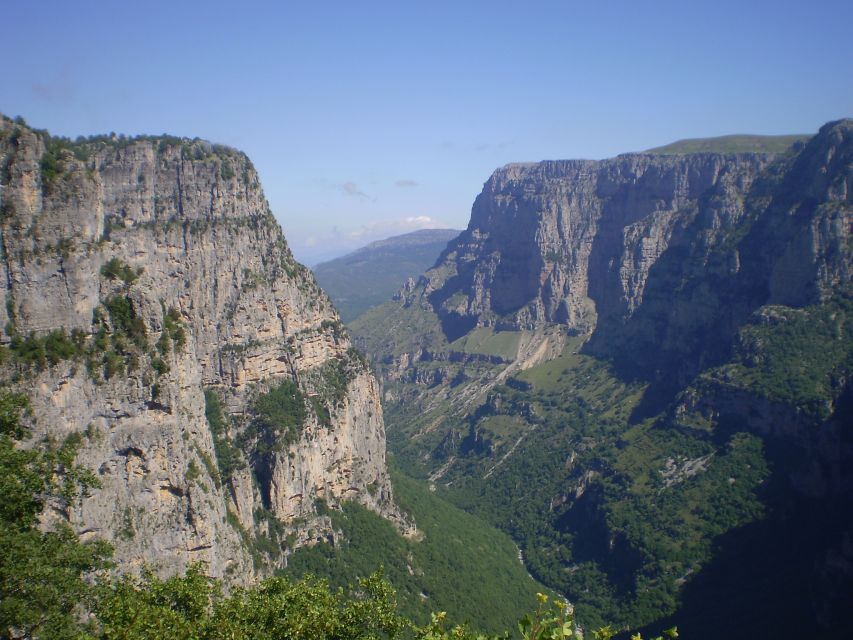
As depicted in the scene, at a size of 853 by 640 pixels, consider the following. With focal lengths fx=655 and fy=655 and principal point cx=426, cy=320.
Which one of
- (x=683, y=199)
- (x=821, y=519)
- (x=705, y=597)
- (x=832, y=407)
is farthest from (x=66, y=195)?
(x=683, y=199)

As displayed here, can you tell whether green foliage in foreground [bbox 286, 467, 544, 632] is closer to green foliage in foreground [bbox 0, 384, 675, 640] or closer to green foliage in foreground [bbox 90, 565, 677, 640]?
green foliage in foreground [bbox 0, 384, 675, 640]

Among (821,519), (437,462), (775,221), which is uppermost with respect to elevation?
(775,221)

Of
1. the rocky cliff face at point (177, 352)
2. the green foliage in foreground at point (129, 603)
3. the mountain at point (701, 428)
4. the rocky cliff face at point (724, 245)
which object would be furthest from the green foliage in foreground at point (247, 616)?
the rocky cliff face at point (724, 245)

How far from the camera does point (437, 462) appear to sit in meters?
178

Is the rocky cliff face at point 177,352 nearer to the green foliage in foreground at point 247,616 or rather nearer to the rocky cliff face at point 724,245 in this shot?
the green foliage in foreground at point 247,616

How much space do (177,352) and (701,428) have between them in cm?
9844

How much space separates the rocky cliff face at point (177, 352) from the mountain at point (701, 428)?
141 feet

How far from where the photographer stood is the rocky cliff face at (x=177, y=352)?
4600 centimetres

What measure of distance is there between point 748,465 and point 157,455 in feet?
304

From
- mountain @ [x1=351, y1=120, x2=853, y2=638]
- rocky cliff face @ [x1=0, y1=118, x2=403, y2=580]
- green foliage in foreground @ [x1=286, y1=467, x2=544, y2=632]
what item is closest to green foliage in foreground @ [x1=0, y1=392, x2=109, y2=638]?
rocky cliff face @ [x1=0, y1=118, x2=403, y2=580]

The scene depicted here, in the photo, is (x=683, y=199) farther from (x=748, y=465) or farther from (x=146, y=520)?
(x=146, y=520)

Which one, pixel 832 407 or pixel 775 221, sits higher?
pixel 775 221

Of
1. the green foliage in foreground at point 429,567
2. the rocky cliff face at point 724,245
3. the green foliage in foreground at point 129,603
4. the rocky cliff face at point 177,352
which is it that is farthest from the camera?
the rocky cliff face at point 724,245

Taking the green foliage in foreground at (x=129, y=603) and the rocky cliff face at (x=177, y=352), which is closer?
the green foliage in foreground at (x=129, y=603)
